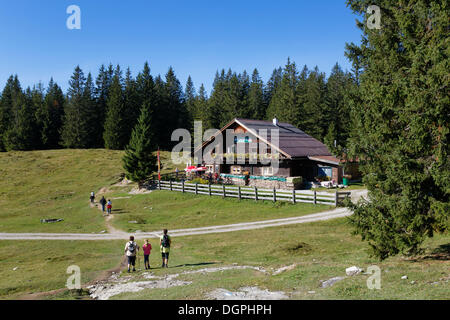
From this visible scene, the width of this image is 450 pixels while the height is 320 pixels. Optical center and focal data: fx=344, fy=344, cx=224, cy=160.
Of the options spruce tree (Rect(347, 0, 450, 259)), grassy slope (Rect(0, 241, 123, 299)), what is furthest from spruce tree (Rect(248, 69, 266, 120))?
spruce tree (Rect(347, 0, 450, 259))

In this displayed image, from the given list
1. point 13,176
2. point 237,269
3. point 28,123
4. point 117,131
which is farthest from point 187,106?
point 237,269

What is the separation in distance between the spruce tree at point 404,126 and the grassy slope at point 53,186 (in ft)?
73.0

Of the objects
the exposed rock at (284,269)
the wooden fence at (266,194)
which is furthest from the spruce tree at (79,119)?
the exposed rock at (284,269)

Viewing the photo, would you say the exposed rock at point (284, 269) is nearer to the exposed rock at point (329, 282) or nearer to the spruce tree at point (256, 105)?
the exposed rock at point (329, 282)

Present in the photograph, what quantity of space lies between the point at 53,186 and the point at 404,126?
168ft

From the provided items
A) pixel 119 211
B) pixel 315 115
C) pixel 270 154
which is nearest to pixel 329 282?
pixel 119 211

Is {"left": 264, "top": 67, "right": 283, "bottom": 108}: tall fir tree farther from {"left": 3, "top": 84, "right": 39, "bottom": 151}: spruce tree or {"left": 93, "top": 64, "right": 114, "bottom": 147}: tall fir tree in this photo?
{"left": 3, "top": 84, "right": 39, "bottom": 151}: spruce tree

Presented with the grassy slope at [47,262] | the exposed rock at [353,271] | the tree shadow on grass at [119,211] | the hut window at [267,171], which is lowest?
the grassy slope at [47,262]

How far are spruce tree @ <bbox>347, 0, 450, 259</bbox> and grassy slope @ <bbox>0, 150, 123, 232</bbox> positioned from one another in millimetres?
22253

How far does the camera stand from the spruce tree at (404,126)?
10.6 meters

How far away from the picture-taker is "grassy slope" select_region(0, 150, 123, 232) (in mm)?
31617

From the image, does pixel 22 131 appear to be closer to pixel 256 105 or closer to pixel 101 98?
pixel 101 98

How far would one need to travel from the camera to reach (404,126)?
11.7 metres
